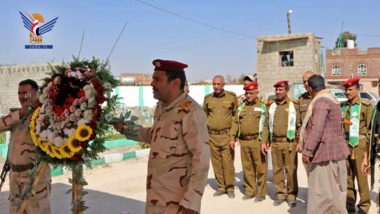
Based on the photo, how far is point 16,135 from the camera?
4.29 m

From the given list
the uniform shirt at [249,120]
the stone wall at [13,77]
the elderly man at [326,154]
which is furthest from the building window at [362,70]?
the elderly man at [326,154]

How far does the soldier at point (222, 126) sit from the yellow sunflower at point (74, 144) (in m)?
4.08

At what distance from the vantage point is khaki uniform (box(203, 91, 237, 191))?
23.2ft

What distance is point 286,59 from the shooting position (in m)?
25.3

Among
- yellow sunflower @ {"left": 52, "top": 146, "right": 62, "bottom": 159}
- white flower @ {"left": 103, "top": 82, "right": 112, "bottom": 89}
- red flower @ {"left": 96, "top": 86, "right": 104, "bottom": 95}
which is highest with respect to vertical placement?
white flower @ {"left": 103, "top": 82, "right": 112, "bottom": 89}

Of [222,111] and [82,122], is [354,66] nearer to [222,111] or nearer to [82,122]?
[222,111]

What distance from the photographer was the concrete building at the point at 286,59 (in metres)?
24.3

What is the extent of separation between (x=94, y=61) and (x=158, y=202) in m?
1.48

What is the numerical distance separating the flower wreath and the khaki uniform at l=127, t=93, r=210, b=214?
0.59 m

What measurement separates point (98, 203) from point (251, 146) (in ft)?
9.45

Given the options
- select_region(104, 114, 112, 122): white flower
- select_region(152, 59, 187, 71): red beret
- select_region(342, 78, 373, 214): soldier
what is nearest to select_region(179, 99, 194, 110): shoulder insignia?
select_region(152, 59, 187, 71): red beret

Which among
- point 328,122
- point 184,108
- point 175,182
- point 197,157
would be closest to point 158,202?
point 175,182

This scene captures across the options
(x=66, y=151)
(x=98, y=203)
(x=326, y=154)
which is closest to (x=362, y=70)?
(x=326, y=154)

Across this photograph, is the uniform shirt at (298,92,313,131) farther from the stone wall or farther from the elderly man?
the stone wall
